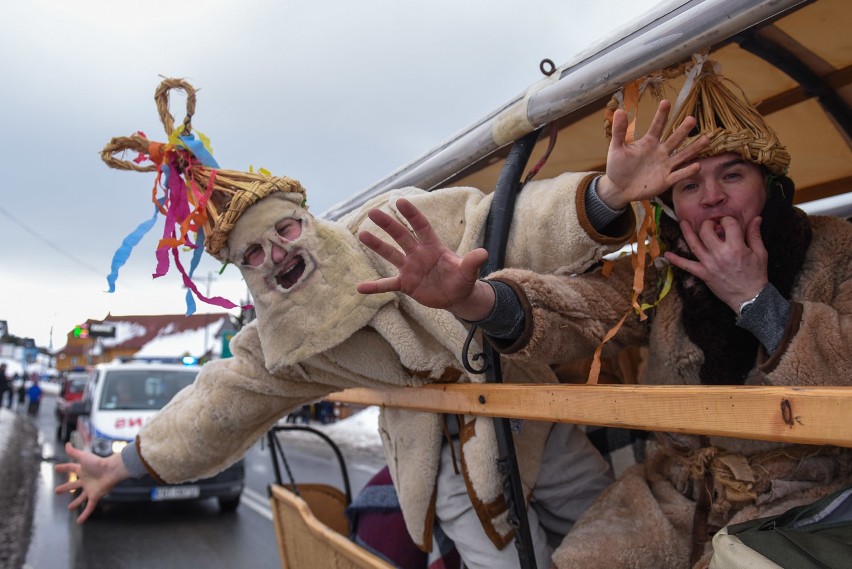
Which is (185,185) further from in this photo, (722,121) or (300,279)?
(722,121)

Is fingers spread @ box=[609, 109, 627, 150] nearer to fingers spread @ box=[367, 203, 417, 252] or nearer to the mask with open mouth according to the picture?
fingers spread @ box=[367, 203, 417, 252]

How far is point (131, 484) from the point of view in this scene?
24.7 feet

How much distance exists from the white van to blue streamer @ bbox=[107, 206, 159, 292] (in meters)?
5.31

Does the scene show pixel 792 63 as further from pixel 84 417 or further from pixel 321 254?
pixel 84 417

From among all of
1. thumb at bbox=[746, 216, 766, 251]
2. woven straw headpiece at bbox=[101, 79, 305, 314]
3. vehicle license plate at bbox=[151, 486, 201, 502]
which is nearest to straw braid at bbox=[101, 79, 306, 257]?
woven straw headpiece at bbox=[101, 79, 305, 314]

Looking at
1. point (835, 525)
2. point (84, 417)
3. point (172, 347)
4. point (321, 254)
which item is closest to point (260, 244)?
point (321, 254)

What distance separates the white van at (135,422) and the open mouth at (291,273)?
5.77 m

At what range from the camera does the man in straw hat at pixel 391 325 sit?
1948 millimetres

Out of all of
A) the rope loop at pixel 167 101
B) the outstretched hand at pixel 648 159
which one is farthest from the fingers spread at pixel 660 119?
the rope loop at pixel 167 101

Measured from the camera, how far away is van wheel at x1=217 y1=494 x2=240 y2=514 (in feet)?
26.1

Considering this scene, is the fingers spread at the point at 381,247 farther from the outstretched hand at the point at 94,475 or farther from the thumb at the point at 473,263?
the outstretched hand at the point at 94,475

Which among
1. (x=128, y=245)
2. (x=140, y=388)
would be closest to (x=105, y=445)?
(x=140, y=388)

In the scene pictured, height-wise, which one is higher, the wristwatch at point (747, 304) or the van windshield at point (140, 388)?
the wristwatch at point (747, 304)

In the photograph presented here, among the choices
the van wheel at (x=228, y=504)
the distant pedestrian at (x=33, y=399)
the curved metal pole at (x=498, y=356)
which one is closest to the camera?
the curved metal pole at (x=498, y=356)
